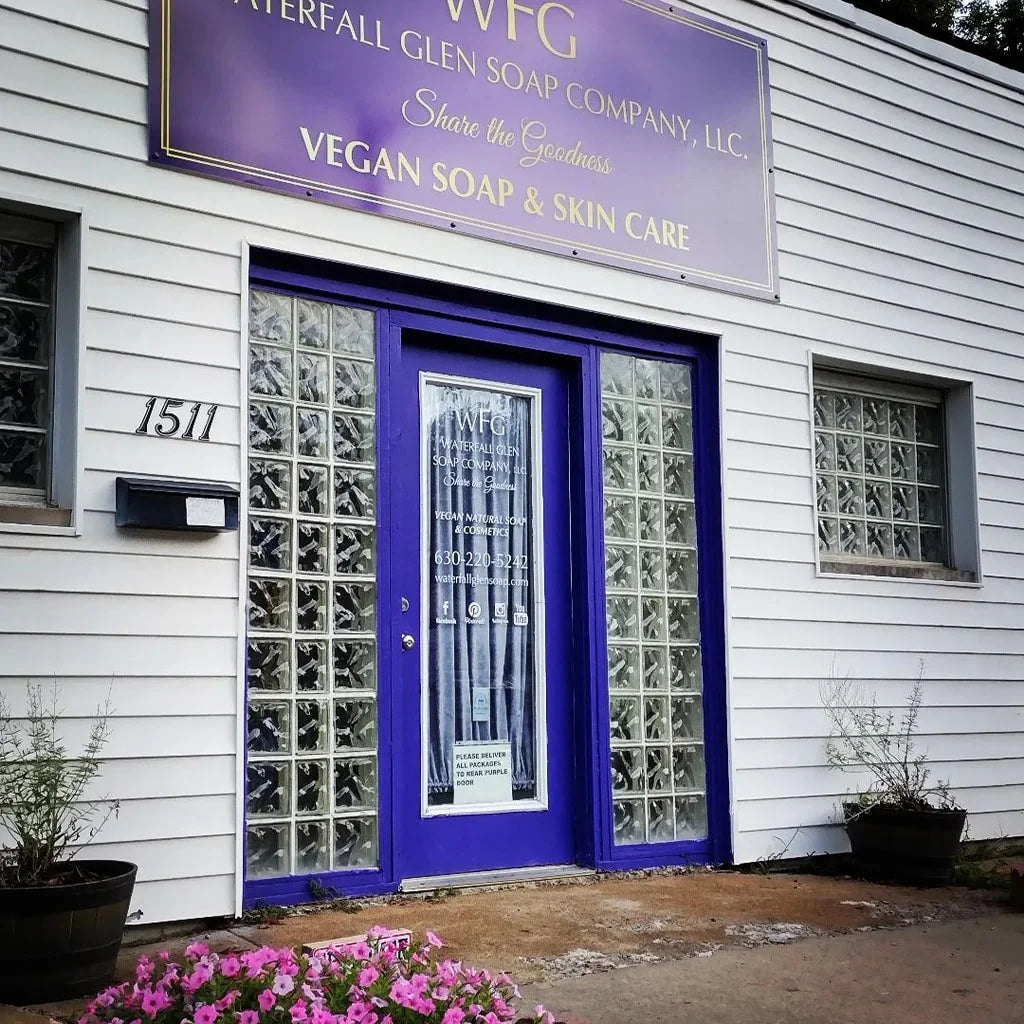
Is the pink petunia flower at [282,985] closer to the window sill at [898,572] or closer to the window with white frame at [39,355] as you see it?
the window with white frame at [39,355]

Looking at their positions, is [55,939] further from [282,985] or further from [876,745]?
[876,745]

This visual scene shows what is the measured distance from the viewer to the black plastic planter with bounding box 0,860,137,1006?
359 centimetres

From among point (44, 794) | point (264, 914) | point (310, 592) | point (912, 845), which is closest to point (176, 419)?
point (310, 592)

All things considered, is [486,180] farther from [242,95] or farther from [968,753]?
[968,753]

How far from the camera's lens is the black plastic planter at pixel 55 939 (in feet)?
11.8

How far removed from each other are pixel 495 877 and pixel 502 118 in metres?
3.32

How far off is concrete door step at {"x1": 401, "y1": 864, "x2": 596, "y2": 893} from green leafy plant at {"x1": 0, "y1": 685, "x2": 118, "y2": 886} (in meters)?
1.40

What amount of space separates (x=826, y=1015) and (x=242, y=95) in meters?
3.83

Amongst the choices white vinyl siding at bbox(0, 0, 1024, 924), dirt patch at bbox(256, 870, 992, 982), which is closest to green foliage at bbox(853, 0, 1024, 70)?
white vinyl siding at bbox(0, 0, 1024, 924)

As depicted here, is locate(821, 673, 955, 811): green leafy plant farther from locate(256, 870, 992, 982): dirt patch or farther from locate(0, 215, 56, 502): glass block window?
locate(0, 215, 56, 502): glass block window

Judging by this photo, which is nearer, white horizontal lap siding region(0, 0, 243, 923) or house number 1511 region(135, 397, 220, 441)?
white horizontal lap siding region(0, 0, 243, 923)

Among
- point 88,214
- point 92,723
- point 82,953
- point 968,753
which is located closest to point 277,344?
point 88,214

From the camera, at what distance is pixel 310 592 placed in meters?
A: 5.09

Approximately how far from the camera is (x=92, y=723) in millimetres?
4363
